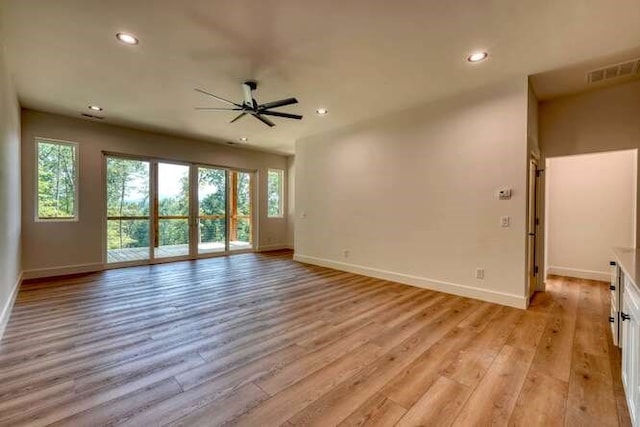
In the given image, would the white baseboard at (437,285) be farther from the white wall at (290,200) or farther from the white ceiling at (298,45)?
the white wall at (290,200)

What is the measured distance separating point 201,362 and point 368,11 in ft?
10.1

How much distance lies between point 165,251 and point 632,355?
23.5ft

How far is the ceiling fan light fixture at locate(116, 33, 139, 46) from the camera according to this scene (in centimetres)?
275

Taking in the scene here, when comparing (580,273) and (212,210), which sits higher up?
(212,210)

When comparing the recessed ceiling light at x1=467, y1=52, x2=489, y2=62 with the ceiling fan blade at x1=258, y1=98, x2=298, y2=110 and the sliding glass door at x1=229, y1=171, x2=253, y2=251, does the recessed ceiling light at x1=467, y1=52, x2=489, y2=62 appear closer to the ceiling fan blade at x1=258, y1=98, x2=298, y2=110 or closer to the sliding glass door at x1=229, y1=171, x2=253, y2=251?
the ceiling fan blade at x1=258, y1=98, x2=298, y2=110

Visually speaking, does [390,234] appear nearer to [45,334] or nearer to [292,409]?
[292,409]

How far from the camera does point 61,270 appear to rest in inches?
206

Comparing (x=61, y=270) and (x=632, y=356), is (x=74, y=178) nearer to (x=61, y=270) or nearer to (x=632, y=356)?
(x=61, y=270)

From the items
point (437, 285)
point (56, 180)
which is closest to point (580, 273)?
point (437, 285)

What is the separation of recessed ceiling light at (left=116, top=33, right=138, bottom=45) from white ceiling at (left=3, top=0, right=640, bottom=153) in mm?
68

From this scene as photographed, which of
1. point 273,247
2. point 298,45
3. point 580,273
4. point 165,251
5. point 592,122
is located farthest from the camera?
point 273,247

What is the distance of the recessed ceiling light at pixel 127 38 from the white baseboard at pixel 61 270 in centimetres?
443

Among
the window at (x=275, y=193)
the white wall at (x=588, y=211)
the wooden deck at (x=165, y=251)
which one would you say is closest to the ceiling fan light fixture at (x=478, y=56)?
the white wall at (x=588, y=211)

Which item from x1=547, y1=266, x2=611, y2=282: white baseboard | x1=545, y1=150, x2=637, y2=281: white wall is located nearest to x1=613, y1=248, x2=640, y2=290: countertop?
x1=545, y1=150, x2=637, y2=281: white wall
